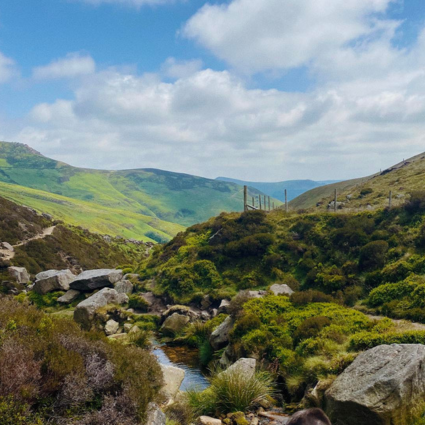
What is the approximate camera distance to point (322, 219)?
34.5 meters

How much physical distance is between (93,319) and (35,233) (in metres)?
39.7

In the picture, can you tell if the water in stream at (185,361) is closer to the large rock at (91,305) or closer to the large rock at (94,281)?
the large rock at (91,305)

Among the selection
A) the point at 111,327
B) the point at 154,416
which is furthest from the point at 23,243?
the point at 154,416

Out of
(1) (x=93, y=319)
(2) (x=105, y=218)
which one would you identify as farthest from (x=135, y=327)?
(2) (x=105, y=218)

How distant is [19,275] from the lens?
139 feet

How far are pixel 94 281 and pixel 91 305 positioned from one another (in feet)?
25.8

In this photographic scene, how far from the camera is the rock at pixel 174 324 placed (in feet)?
81.0

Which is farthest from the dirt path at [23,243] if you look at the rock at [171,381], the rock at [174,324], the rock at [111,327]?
the rock at [171,381]

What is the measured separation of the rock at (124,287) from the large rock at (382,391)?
27528 millimetres

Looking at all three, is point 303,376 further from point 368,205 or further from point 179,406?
point 368,205

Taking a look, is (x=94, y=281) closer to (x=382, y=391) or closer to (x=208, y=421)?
(x=208, y=421)

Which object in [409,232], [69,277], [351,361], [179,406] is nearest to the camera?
[179,406]

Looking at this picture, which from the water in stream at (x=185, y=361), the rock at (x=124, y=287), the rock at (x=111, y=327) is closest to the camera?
the water in stream at (x=185, y=361)

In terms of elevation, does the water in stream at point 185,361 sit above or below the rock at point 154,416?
below
